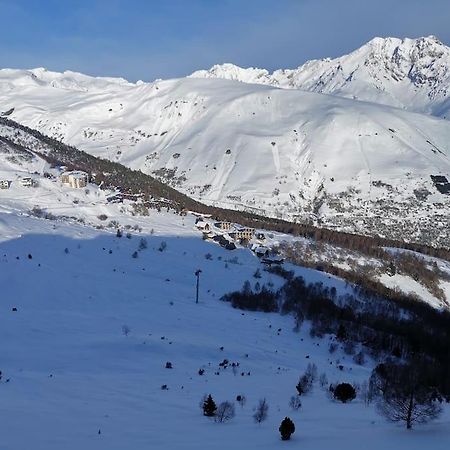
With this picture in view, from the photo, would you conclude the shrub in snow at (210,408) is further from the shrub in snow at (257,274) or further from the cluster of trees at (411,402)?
the shrub in snow at (257,274)

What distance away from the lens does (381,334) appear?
58625 mm

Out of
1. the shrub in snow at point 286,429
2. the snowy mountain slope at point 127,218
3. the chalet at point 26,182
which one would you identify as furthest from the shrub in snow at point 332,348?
the chalet at point 26,182

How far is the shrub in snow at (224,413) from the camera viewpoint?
24.1 metres

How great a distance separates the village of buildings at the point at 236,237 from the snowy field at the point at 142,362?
71.5 feet

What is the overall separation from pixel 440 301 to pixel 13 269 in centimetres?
8289

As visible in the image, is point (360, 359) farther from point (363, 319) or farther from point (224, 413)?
point (224, 413)

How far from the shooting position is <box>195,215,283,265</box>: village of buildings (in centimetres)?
10016

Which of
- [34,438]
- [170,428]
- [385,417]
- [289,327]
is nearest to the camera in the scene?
[34,438]

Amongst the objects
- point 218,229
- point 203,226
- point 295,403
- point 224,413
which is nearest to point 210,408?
point 224,413

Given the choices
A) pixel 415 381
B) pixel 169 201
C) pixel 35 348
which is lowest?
pixel 35 348

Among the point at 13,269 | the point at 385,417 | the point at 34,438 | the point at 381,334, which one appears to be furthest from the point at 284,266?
the point at 34,438

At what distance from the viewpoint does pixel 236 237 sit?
4488 inches

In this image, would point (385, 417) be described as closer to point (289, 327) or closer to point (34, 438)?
point (34, 438)

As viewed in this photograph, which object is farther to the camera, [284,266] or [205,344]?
[284,266]
